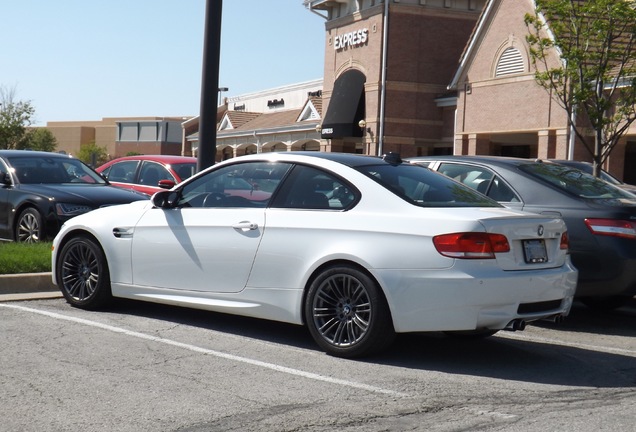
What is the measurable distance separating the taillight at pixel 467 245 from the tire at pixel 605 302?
10.4 feet

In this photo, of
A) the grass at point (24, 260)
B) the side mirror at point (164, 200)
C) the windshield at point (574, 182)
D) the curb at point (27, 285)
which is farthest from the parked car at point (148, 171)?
the windshield at point (574, 182)

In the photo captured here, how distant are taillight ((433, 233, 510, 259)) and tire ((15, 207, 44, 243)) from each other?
7.55 m

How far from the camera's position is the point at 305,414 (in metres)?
5.25

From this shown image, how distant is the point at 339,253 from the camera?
6781 mm

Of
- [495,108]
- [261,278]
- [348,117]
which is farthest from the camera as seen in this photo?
[348,117]

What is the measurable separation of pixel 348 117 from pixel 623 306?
32.2 m

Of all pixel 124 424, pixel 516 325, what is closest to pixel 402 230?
pixel 516 325

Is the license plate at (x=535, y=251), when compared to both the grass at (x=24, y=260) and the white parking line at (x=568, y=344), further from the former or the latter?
the grass at (x=24, y=260)

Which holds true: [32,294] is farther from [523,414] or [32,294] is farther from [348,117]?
[348,117]

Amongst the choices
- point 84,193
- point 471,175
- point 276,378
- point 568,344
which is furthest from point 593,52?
point 276,378

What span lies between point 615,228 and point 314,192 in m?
2.96

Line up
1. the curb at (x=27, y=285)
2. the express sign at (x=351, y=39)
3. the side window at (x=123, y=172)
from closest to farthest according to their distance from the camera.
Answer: the curb at (x=27, y=285), the side window at (x=123, y=172), the express sign at (x=351, y=39)

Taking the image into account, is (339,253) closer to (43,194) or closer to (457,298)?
(457,298)

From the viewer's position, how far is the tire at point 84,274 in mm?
8375
